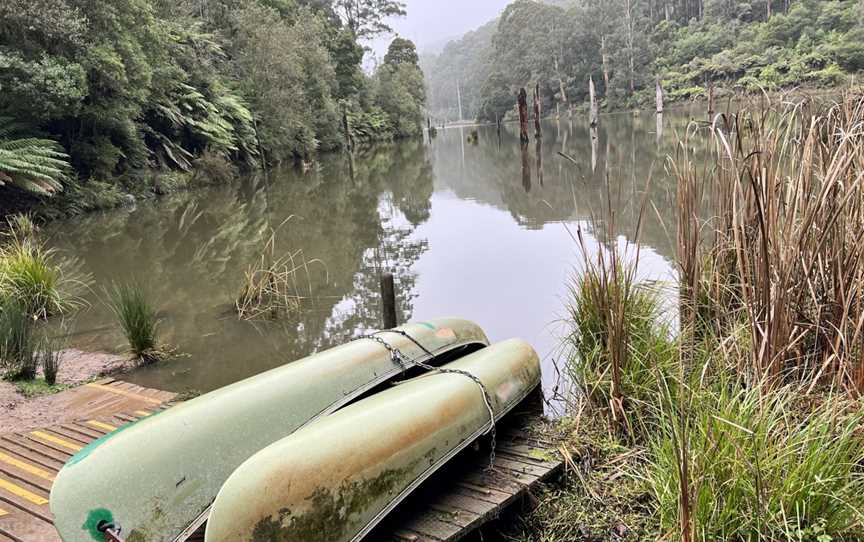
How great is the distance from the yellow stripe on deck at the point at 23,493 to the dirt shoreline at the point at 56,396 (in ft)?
2.55

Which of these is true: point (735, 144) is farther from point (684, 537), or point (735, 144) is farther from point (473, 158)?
point (473, 158)

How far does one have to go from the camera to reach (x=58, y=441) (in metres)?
2.97

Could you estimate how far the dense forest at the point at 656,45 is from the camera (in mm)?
30672

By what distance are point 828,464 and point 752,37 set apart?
1750 inches

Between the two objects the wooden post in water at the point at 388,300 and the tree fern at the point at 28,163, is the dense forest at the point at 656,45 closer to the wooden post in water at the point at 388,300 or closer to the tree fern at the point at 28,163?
the wooden post in water at the point at 388,300

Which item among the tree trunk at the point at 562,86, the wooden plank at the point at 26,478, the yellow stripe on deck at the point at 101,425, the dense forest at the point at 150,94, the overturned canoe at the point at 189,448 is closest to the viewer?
the overturned canoe at the point at 189,448

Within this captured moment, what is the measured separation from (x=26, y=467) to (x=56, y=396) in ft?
Result: 4.02

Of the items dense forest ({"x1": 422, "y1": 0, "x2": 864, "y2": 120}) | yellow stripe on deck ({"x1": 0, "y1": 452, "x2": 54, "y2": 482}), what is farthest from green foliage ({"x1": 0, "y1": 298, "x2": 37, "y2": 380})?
dense forest ({"x1": 422, "y1": 0, "x2": 864, "y2": 120})

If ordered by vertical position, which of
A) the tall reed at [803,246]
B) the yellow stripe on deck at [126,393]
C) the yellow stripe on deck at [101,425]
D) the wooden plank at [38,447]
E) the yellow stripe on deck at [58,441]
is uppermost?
the tall reed at [803,246]

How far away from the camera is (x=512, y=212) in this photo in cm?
1064

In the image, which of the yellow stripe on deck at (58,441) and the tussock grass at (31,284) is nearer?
the yellow stripe on deck at (58,441)

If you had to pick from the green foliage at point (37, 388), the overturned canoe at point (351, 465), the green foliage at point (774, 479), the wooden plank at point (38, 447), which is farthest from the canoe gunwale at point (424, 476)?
the green foliage at point (37, 388)

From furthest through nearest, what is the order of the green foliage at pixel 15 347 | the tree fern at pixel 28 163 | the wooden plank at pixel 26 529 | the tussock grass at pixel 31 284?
the tree fern at pixel 28 163
the tussock grass at pixel 31 284
the green foliage at pixel 15 347
the wooden plank at pixel 26 529

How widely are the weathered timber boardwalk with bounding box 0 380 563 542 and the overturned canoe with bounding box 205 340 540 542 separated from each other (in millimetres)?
148
